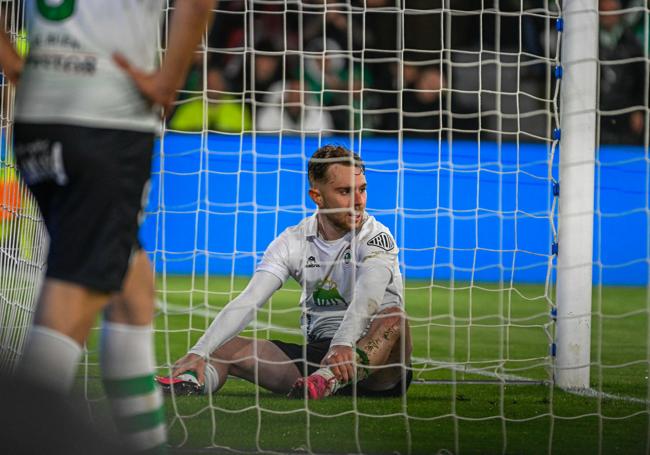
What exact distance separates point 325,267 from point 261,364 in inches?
17.7

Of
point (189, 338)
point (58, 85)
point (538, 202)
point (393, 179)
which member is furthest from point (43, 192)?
point (538, 202)

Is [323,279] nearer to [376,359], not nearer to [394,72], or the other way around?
[376,359]

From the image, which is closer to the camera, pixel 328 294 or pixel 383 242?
pixel 383 242

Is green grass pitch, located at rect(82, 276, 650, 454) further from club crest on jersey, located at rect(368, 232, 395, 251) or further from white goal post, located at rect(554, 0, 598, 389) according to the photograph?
club crest on jersey, located at rect(368, 232, 395, 251)

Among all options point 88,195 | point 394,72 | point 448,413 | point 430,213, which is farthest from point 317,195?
point 394,72

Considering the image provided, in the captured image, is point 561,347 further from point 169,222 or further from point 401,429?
point 169,222

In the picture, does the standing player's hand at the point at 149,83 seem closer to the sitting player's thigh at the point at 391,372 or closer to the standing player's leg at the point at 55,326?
the standing player's leg at the point at 55,326

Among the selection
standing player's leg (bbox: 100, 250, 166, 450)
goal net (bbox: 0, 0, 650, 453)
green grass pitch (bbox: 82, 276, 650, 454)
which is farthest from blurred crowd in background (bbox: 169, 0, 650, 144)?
standing player's leg (bbox: 100, 250, 166, 450)

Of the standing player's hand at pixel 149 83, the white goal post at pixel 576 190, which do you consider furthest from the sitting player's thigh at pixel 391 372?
the standing player's hand at pixel 149 83

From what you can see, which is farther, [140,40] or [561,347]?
[561,347]

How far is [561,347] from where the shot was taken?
179 inches

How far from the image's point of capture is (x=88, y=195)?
6.72ft

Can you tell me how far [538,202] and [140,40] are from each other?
761 cm

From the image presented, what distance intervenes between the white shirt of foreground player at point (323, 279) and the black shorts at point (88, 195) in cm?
195
